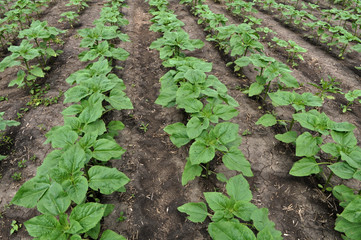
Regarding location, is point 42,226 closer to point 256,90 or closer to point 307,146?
point 307,146

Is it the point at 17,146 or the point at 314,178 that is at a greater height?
the point at 314,178

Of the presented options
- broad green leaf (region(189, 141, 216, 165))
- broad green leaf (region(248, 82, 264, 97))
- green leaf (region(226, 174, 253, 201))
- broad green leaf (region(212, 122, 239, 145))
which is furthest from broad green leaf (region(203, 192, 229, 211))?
broad green leaf (region(248, 82, 264, 97))

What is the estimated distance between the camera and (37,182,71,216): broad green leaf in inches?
98.7

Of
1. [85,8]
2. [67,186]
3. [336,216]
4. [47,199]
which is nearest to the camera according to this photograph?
[47,199]

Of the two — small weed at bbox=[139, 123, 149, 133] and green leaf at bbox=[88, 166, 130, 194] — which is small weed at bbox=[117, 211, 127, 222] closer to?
green leaf at bbox=[88, 166, 130, 194]

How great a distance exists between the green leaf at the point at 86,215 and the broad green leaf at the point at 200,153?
53.1 inches

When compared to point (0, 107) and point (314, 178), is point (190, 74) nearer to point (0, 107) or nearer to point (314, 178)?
point (314, 178)

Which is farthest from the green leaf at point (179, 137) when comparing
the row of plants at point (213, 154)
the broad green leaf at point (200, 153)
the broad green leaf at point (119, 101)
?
the broad green leaf at point (119, 101)

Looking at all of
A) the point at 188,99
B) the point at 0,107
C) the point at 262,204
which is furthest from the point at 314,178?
the point at 0,107

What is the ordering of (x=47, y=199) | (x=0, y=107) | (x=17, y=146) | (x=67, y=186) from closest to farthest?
(x=47, y=199), (x=67, y=186), (x=17, y=146), (x=0, y=107)

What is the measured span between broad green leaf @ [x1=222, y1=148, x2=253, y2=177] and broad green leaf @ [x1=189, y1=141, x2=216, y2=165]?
0.87 feet

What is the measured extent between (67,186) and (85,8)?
10.2 m

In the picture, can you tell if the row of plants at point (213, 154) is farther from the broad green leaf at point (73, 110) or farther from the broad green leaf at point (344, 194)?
the broad green leaf at point (73, 110)

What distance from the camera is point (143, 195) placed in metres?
3.73
